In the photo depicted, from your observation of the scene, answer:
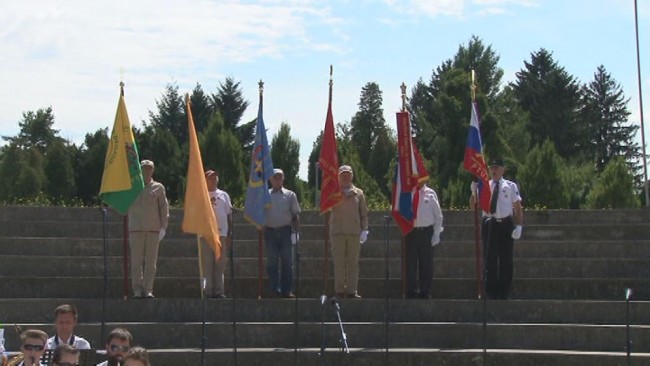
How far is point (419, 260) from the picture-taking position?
598 inches

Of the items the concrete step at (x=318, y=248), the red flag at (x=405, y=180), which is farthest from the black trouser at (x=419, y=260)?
the concrete step at (x=318, y=248)

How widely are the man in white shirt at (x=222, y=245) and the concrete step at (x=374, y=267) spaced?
2.64 ft

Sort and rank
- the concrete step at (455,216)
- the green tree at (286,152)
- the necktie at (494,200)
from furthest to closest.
Result: the green tree at (286,152)
the concrete step at (455,216)
the necktie at (494,200)

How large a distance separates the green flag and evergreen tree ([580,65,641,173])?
157 ft

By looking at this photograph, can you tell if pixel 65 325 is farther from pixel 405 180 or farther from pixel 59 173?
pixel 59 173

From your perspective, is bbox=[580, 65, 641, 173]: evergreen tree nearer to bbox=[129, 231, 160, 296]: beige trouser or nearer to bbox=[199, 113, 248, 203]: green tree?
bbox=[199, 113, 248, 203]: green tree

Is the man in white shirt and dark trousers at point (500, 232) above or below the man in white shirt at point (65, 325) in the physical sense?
above

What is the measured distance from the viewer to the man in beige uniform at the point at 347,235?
1521 centimetres

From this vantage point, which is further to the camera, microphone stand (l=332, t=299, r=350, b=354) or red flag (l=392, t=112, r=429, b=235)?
red flag (l=392, t=112, r=429, b=235)

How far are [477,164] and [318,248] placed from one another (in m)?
3.15

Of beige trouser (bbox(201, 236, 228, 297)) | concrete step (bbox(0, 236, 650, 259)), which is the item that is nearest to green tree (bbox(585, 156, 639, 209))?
concrete step (bbox(0, 236, 650, 259))

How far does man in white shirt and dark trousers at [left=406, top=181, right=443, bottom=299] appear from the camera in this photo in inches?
596

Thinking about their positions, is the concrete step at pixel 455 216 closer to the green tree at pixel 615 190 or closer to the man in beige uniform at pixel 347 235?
the man in beige uniform at pixel 347 235

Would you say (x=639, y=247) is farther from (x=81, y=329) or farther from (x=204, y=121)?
(x=204, y=121)
